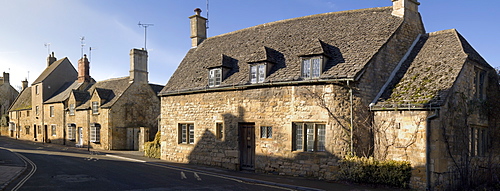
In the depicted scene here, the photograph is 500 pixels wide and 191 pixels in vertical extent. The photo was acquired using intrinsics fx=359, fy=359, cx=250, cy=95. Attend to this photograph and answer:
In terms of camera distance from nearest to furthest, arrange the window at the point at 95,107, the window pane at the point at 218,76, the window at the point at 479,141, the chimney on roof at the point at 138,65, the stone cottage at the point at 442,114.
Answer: the stone cottage at the point at 442,114
the window at the point at 479,141
the window pane at the point at 218,76
the chimney on roof at the point at 138,65
the window at the point at 95,107

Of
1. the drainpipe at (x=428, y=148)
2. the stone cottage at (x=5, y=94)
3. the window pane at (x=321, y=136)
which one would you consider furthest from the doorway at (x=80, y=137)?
the drainpipe at (x=428, y=148)

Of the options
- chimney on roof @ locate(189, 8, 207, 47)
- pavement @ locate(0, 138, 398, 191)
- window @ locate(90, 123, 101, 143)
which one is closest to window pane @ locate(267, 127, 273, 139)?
pavement @ locate(0, 138, 398, 191)

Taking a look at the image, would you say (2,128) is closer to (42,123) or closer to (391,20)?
(42,123)

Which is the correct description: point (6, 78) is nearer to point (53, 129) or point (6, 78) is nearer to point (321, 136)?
point (53, 129)

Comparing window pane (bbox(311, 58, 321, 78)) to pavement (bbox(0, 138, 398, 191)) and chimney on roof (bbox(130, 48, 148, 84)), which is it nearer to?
pavement (bbox(0, 138, 398, 191))

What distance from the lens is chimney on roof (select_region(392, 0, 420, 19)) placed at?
16.4 metres

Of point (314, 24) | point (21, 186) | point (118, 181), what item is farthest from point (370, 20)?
point (21, 186)

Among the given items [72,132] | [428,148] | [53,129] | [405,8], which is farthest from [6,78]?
[428,148]

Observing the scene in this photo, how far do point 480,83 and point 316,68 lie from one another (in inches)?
287

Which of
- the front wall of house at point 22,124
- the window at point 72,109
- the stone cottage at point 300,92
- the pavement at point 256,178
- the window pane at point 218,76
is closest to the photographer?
the pavement at point 256,178

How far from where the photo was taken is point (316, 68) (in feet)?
50.2

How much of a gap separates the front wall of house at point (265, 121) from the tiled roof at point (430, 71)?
7.00ft

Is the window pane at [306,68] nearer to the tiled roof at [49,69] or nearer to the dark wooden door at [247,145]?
the dark wooden door at [247,145]

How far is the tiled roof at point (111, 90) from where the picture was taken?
102 ft
